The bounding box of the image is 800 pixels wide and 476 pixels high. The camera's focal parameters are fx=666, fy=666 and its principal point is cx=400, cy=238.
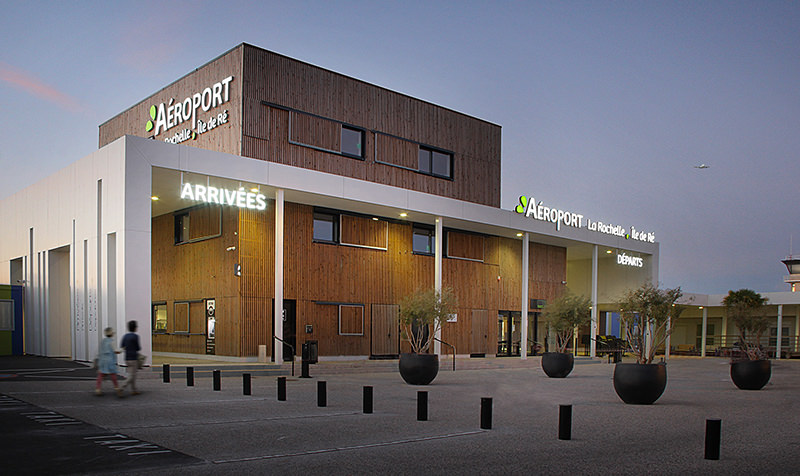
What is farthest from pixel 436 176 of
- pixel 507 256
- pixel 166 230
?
pixel 166 230

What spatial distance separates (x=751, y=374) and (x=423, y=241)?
1459 cm

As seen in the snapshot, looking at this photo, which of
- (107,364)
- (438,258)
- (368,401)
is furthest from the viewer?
(438,258)

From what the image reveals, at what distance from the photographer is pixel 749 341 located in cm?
3391

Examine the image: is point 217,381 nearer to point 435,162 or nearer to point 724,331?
point 435,162

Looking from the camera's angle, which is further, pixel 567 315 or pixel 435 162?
pixel 435 162

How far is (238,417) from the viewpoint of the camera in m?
11.3

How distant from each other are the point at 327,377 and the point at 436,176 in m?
12.0

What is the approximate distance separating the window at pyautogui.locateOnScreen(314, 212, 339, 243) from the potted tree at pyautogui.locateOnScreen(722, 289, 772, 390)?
47.9 feet

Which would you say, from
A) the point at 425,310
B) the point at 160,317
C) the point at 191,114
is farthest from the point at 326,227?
the point at 160,317

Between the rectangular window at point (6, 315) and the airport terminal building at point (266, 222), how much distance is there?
56 centimetres

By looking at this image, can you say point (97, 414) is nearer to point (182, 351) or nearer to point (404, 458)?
point (404, 458)

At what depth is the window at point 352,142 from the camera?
26.5m

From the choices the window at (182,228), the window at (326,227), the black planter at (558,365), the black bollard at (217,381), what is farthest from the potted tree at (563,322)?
the window at (182,228)

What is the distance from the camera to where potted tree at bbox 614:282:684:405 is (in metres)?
14.4
